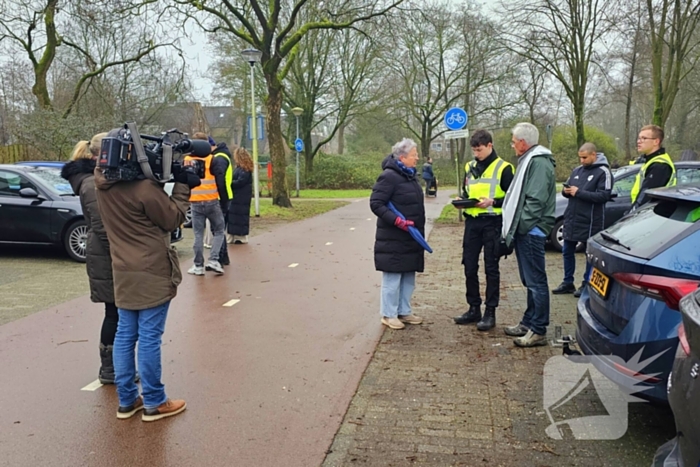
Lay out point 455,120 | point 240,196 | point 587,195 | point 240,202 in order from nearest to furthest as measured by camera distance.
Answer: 1. point 587,195
2. point 240,196
3. point 240,202
4. point 455,120

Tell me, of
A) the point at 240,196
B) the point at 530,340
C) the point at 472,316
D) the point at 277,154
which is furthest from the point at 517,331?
the point at 277,154

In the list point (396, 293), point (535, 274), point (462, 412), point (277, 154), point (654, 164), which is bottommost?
point (462, 412)

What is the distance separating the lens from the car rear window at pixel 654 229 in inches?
128

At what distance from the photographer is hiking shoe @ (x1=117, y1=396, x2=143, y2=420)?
12.5 feet

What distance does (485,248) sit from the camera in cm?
564

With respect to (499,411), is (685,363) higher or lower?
higher

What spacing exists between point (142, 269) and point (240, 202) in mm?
7272

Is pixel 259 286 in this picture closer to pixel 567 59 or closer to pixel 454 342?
pixel 454 342

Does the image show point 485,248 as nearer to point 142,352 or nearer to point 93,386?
point 142,352

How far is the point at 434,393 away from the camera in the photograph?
13.8ft

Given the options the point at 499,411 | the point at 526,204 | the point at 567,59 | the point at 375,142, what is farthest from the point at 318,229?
the point at 375,142

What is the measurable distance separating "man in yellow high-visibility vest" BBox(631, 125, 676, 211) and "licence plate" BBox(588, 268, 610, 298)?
241 cm

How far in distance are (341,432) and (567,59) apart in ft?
74.4

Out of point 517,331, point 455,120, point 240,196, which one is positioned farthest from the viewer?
point 455,120
